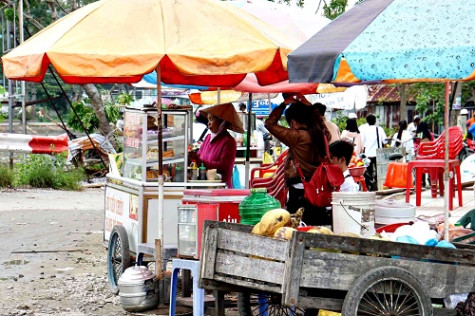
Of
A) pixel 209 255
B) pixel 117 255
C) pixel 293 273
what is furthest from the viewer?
pixel 117 255

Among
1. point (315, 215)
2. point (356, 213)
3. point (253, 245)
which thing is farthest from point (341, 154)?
point (253, 245)

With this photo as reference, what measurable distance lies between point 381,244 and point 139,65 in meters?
2.67

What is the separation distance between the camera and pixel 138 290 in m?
7.55

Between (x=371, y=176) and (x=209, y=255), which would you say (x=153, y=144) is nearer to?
(x=209, y=255)

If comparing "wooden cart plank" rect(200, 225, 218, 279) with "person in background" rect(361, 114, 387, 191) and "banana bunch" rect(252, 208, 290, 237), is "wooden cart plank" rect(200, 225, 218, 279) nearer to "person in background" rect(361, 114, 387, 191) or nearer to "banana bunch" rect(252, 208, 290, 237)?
"banana bunch" rect(252, 208, 290, 237)

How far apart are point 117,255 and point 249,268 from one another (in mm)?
3144

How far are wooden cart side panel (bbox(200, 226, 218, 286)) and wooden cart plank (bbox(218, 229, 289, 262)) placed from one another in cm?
4

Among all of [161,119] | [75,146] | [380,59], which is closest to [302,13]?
[161,119]

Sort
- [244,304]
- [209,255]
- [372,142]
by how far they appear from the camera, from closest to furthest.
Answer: [209,255] → [244,304] → [372,142]

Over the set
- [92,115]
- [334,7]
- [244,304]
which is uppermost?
[334,7]

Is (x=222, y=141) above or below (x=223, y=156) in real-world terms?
above

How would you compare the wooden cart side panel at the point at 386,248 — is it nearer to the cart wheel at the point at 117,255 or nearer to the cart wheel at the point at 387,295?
the cart wheel at the point at 387,295

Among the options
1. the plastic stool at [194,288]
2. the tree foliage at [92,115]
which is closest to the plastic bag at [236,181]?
the plastic stool at [194,288]

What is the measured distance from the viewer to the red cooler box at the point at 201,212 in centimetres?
691
